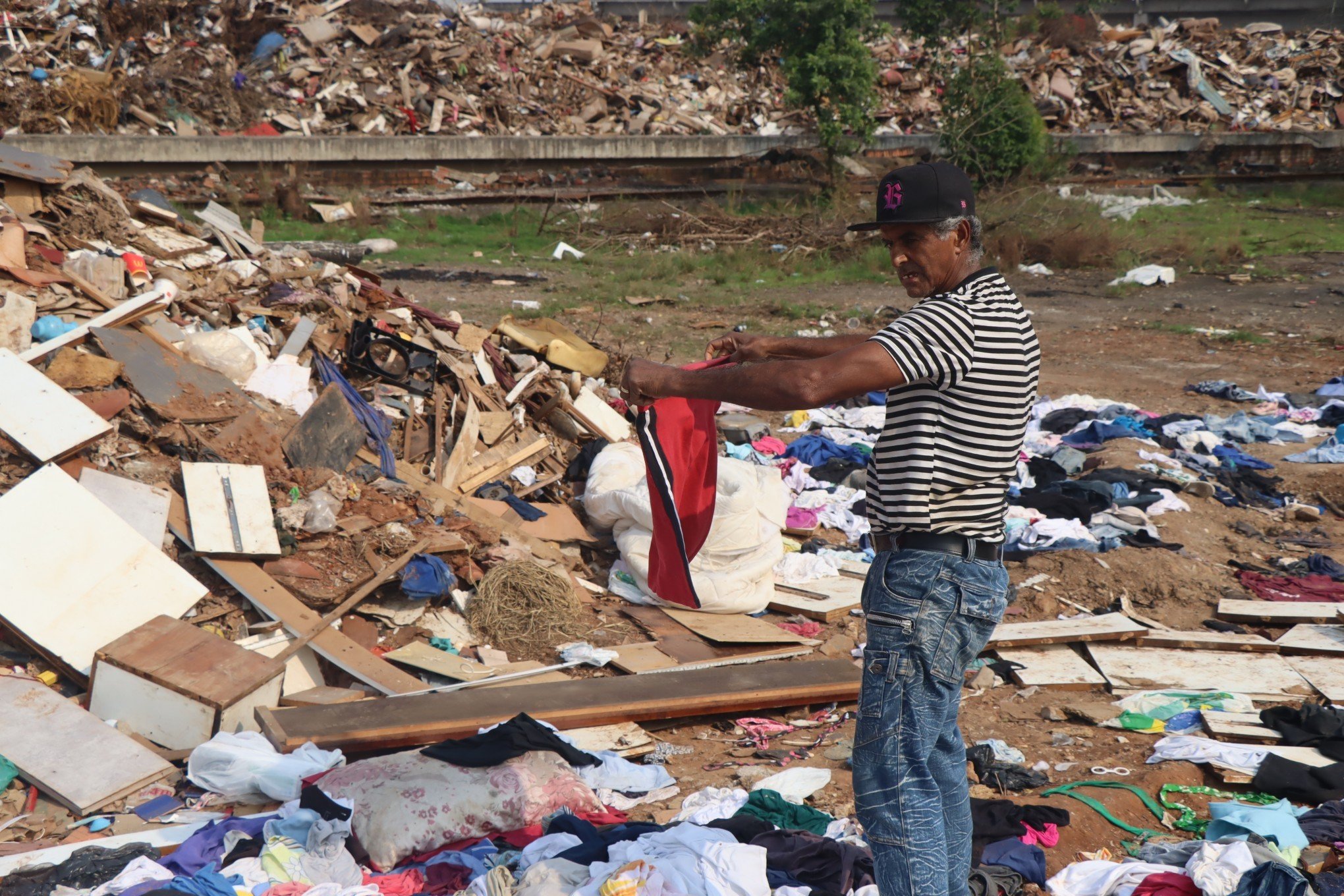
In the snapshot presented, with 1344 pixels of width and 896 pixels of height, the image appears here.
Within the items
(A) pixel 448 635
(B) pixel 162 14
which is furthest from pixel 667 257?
(B) pixel 162 14

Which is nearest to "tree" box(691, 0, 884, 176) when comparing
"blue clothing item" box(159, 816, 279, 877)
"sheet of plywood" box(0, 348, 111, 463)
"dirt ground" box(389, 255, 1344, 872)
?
"dirt ground" box(389, 255, 1344, 872)

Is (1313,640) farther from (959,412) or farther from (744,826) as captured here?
(959,412)

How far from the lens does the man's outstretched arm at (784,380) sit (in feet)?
7.15

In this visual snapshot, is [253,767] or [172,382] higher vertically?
[172,382]

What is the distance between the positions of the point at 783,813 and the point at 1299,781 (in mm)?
1829

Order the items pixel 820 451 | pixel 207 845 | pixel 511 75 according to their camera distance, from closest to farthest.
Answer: pixel 207 845
pixel 820 451
pixel 511 75

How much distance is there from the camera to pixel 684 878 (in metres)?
3.07

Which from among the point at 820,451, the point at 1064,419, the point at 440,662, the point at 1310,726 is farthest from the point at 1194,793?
the point at 1064,419

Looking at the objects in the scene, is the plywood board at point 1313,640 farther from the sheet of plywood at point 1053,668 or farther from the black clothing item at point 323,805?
the black clothing item at point 323,805

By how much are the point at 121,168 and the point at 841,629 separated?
592 inches

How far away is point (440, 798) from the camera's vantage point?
3561 mm

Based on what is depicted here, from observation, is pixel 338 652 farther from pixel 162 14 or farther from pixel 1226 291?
pixel 162 14

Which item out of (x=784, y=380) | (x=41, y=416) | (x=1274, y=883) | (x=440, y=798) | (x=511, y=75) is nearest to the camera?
(x=784, y=380)

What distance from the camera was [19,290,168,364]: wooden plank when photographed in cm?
572
